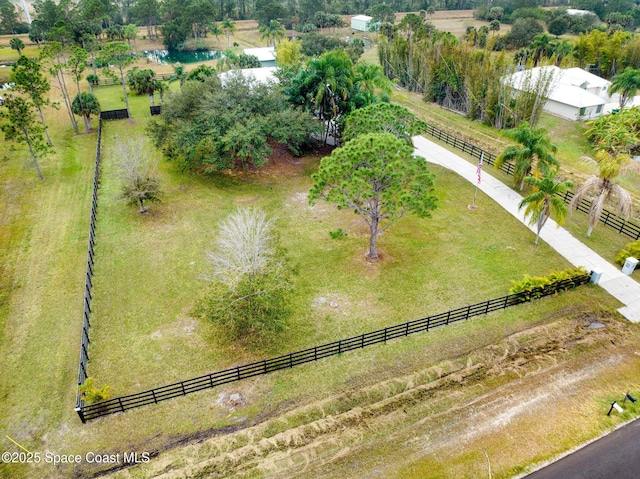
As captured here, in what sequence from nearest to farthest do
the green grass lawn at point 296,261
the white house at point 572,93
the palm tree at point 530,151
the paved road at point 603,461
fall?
the paved road at point 603,461 → the green grass lawn at point 296,261 → the palm tree at point 530,151 → the white house at point 572,93

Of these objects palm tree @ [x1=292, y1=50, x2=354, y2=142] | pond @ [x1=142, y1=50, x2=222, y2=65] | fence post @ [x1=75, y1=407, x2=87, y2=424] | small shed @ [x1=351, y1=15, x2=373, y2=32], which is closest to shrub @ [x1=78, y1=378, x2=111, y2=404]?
fence post @ [x1=75, y1=407, x2=87, y2=424]

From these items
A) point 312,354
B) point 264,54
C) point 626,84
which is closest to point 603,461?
point 312,354

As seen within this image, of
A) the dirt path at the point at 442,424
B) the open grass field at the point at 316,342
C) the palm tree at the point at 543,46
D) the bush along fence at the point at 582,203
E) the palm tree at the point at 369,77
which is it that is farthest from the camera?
the palm tree at the point at 543,46

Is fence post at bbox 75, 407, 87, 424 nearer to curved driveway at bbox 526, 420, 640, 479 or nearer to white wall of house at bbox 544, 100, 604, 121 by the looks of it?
curved driveway at bbox 526, 420, 640, 479

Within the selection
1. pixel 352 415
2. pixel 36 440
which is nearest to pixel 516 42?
pixel 352 415

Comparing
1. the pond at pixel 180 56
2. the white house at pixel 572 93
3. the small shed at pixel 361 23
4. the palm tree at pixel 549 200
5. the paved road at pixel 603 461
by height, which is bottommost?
the paved road at pixel 603 461

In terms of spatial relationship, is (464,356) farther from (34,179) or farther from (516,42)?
(516,42)

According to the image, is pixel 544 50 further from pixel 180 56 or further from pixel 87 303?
pixel 180 56

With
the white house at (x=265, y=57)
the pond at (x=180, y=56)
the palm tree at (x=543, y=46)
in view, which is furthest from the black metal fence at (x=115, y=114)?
the palm tree at (x=543, y=46)

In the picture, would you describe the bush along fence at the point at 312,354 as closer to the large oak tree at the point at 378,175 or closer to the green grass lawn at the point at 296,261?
the green grass lawn at the point at 296,261
